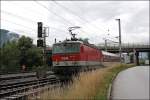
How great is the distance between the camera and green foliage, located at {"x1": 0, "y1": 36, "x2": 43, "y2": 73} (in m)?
64.2

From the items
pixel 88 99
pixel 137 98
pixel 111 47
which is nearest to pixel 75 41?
pixel 137 98

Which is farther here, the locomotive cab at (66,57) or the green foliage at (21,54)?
the green foliage at (21,54)

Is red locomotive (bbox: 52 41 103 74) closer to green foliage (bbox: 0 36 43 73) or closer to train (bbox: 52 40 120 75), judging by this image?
train (bbox: 52 40 120 75)

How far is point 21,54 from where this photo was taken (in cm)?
6975

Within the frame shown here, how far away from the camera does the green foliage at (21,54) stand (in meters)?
64.2

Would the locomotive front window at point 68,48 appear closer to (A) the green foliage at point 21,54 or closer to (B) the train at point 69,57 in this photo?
(B) the train at point 69,57

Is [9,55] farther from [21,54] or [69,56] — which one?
[69,56]

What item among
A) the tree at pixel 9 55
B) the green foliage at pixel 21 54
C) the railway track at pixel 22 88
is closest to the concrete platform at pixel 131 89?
the railway track at pixel 22 88

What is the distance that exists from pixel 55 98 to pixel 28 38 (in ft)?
206

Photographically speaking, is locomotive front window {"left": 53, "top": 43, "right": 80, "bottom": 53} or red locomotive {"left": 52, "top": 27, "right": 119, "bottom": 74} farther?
locomotive front window {"left": 53, "top": 43, "right": 80, "bottom": 53}

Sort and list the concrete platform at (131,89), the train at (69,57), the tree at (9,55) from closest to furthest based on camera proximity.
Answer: the concrete platform at (131,89) < the train at (69,57) < the tree at (9,55)

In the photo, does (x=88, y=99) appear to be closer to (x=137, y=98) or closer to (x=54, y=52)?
(x=137, y=98)

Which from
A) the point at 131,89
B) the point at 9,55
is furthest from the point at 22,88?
the point at 9,55

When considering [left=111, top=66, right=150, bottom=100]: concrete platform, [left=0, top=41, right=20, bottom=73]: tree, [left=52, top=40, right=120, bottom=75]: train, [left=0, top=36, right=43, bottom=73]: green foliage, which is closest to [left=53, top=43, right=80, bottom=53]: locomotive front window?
[left=52, top=40, right=120, bottom=75]: train
